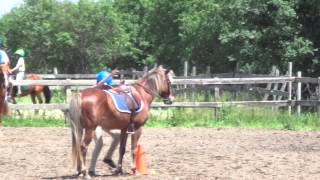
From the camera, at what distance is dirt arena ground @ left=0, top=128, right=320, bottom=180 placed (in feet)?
32.2

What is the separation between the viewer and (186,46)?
4131 centimetres

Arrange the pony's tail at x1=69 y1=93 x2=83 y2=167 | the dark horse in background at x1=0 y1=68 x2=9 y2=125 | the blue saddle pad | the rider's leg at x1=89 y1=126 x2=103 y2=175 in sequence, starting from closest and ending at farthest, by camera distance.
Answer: the pony's tail at x1=69 y1=93 x2=83 y2=167 → the blue saddle pad → the rider's leg at x1=89 y1=126 x2=103 y2=175 → the dark horse in background at x1=0 y1=68 x2=9 y2=125

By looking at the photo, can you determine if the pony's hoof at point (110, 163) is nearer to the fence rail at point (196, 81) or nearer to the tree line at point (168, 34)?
the fence rail at point (196, 81)

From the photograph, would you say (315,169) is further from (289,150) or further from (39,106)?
(39,106)

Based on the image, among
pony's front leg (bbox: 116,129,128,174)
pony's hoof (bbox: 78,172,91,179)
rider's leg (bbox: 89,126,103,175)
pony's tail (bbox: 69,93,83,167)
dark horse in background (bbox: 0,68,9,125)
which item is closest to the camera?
pony's tail (bbox: 69,93,83,167)

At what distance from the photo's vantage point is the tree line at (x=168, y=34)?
25.3 metres

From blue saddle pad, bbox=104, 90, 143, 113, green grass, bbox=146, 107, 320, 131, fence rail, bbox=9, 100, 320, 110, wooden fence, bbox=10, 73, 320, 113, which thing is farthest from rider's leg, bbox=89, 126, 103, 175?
green grass, bbox=146, 107, 320, 131

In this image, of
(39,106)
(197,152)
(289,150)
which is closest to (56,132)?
(39,106)

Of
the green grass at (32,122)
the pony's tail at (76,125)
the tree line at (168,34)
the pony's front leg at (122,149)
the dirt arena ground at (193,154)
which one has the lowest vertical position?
the dirt arena ground at (193,154)

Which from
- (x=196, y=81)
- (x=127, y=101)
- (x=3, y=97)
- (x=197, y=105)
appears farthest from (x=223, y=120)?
(x=127, y=101)

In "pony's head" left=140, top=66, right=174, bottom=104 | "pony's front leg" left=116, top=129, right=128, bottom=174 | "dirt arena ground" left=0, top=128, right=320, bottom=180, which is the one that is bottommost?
"dirt arena ground" left=0, top=128, right=320, bottom=180

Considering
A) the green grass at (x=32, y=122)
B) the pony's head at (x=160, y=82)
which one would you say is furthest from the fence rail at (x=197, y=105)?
the pony's head at (x=160, y=82)

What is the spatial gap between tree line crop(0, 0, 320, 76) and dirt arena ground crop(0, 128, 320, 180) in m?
9.21

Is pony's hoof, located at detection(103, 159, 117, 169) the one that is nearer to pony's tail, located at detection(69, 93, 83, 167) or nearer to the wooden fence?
pony's tail, located at detection(69, 93, 83, 167)
